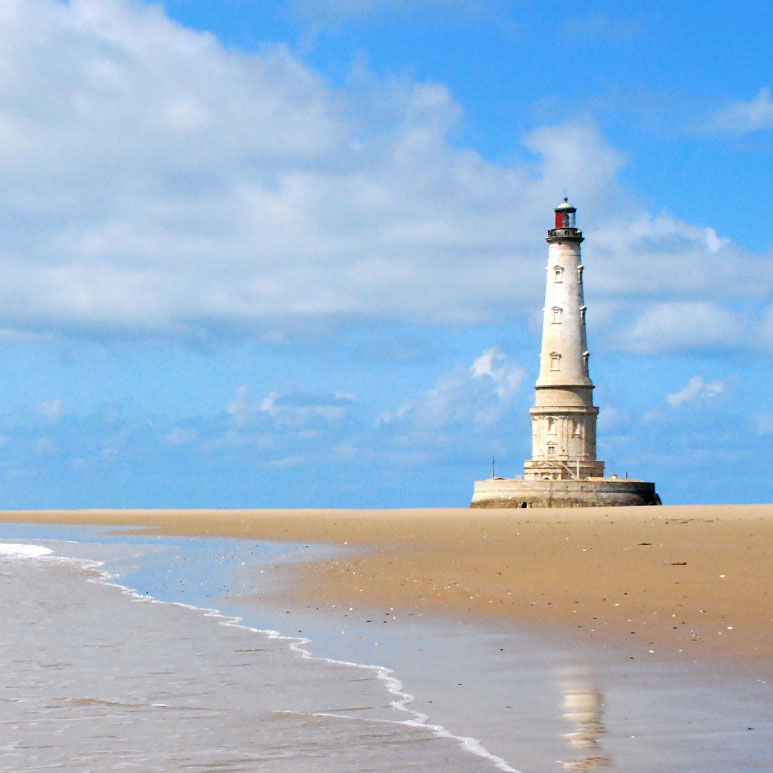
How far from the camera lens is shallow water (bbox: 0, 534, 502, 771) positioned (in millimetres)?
8008

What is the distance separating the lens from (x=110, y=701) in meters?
10.1

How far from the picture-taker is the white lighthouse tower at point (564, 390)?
63.5 m

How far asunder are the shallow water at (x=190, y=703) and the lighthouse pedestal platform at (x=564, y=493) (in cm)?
4365

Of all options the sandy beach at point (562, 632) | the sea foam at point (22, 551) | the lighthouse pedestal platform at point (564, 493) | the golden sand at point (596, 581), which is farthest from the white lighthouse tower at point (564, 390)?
the sandy beach at point (562, 632)

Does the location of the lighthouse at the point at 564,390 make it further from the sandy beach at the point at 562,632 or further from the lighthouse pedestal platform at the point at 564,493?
the sandy beach at the point at 562,632

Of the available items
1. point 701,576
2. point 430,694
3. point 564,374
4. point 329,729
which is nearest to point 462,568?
point 701,576

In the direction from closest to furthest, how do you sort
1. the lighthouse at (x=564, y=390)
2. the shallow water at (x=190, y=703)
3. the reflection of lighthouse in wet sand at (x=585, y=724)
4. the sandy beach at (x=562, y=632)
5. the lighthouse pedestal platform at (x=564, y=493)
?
the reflection of lighthouse in wet sand at (x=585, y=724) → the shallow water at (x=190, y=703) → the sandy beach at (x=562, y=632) → the lighthouse pedestal platform at (x=564, y=493) → the lighthouse at (x=564, y=390)

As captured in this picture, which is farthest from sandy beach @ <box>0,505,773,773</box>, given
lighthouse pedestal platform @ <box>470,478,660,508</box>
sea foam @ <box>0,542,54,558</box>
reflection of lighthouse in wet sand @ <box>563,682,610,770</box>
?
lighthouse pedestal platform @ <box>470,478,660,508</box>

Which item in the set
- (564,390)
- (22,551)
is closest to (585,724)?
(22,551)

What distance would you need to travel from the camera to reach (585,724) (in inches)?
348

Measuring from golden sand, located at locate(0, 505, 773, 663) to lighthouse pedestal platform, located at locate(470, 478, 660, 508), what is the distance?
25.2m

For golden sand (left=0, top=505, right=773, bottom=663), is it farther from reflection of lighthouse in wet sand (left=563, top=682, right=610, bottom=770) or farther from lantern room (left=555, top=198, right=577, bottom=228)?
lantern room (left=555, top=198, right=577, bottom=228)

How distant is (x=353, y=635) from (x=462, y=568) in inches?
332

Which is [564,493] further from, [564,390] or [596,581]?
[596,581]
